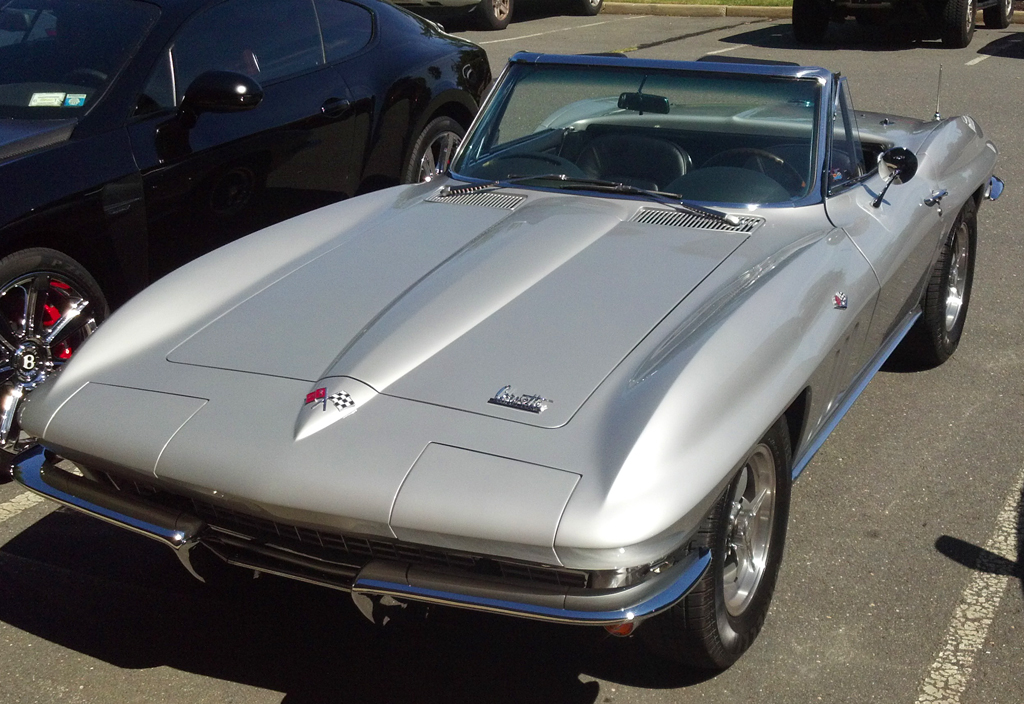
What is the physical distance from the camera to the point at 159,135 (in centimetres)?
464

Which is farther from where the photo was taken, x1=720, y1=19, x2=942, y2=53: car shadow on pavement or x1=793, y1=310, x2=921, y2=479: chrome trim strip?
x1=720, y1=19, x2=942, y2=53: car shadow on pavement

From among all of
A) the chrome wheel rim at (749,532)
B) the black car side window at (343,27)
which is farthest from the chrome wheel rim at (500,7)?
the chrome wheel rim at (749,532)

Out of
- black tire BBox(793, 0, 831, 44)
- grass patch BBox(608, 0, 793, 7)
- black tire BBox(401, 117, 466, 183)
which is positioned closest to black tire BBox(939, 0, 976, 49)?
black tire BBox(793, 0, 831, 44)

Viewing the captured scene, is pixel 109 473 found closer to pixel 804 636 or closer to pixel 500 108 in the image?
pixel 804 636

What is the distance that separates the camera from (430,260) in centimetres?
351

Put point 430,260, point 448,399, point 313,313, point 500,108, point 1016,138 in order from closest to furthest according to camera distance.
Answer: point 448,399, point 313,313, point 430,260, point 500,108, point 1016,138

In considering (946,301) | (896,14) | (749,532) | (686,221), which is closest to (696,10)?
(896,14)

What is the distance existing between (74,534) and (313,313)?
126cm

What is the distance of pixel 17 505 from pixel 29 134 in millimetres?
1381

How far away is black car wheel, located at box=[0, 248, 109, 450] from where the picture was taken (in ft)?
13.2

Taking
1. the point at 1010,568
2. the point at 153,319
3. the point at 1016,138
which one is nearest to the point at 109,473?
the point at 153,319

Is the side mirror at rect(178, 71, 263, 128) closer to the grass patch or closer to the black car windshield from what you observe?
the black car windshield

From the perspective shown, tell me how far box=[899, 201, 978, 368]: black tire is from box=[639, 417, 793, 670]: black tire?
1832 mm

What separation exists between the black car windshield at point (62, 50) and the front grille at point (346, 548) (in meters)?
2.27
